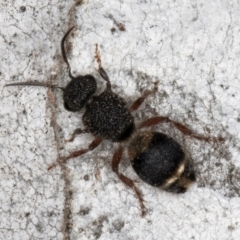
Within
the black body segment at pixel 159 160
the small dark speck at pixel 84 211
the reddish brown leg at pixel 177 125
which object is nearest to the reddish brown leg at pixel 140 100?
the reddish brown leg at pixel 177 125

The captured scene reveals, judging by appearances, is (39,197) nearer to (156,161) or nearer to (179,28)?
(156,161)

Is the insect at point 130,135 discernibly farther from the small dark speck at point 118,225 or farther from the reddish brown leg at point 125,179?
the small dark speck at point 118,225

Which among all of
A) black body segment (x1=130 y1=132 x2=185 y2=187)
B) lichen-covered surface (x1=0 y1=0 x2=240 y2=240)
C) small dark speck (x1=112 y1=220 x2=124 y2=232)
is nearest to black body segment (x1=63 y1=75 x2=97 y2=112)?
lichen-covered surface (x1=0 y1=0 x2=240 y2=240)

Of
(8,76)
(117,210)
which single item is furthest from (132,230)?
(8,76)

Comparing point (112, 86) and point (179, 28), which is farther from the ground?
point (179, 28)

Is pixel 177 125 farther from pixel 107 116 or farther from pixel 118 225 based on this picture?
pixel 118 225

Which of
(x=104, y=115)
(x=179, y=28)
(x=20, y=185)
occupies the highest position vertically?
(x=179, y=28)

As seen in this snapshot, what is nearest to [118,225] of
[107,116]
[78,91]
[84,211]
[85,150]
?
[84,211]
